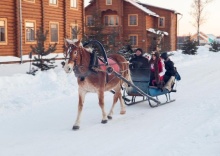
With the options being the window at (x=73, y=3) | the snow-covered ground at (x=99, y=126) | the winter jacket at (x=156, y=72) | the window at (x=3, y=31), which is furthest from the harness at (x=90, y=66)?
the window at (x=73, y=3)

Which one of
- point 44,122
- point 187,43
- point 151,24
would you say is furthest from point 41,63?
point 151,24

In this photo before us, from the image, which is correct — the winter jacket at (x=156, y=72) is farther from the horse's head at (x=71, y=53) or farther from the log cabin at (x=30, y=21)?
the log cabin at (x=30, y=21)

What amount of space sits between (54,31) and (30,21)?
317 cm

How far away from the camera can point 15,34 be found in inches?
862

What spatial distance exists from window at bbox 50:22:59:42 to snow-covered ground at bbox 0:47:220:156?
1323cm

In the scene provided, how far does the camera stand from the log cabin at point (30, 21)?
829 inches

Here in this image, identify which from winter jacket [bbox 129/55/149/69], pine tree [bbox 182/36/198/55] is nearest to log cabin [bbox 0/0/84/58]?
winter jacket [bbox 129/55/149/69]

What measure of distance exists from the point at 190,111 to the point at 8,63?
14.3 m

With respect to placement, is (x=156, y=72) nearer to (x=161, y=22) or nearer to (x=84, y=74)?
(x=84, y=74)

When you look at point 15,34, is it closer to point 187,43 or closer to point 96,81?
point 96,81

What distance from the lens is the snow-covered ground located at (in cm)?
618

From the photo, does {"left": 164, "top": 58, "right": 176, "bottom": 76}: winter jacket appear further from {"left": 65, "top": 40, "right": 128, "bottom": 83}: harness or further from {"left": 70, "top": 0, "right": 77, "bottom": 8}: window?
{"left": 70, "top": 0, "right": 77, "bottom": 8}: window

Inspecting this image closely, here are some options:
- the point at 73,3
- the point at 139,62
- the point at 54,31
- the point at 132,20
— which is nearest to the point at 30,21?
the point at 54,31

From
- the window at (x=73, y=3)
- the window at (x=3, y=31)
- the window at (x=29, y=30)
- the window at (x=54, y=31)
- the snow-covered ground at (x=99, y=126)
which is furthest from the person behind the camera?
the window at (x=73, y=3)
